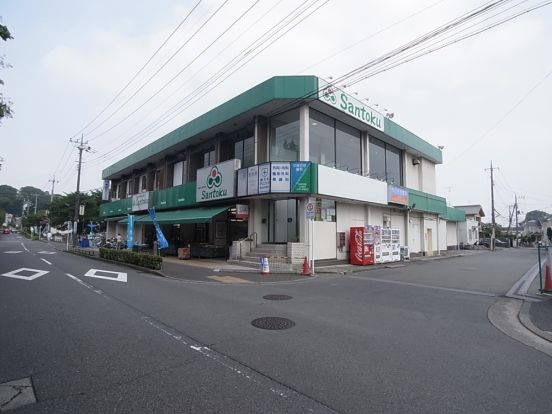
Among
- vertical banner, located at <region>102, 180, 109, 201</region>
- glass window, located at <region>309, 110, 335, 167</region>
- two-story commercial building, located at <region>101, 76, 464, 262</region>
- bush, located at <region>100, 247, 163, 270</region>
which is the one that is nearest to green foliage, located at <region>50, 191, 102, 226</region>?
vertical banner, located at <region>102, 180, 109, 201</region>

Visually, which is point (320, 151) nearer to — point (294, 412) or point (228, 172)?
point (228, 172)

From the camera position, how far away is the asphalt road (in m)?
3.28

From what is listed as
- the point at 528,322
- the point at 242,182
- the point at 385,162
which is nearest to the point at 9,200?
the point at 242,182

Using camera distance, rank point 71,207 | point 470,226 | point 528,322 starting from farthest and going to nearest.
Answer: point 470,226
point 71,207
point 528,322

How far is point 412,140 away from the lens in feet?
78.4

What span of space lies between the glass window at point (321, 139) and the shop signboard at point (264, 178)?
116 inches

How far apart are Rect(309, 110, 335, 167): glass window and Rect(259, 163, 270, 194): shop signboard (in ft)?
9.66

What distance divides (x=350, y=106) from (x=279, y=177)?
6550mm

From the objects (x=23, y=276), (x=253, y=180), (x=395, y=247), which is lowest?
(x=23, y=276)

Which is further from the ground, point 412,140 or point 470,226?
point 412,140

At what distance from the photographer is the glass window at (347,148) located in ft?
61.6

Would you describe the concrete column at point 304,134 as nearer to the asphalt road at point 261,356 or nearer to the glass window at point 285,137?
the glass window at point 285,137

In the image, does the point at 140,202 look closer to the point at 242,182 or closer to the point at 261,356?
the point at 242,182

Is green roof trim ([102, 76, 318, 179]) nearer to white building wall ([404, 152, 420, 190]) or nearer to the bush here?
the bush
